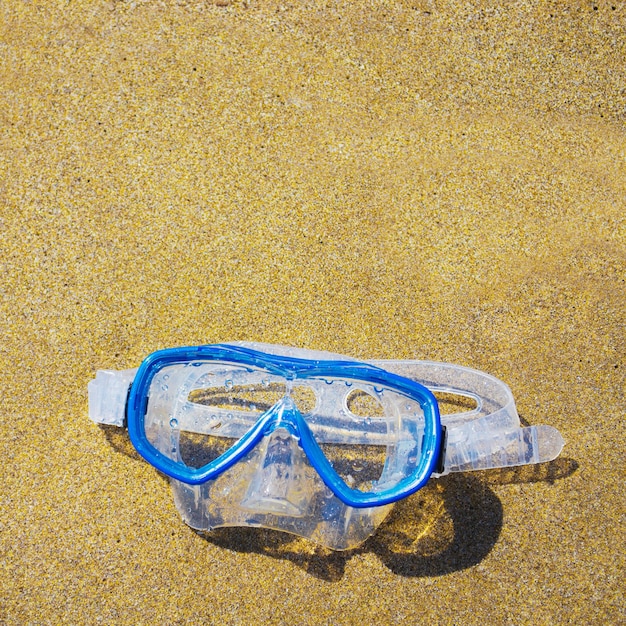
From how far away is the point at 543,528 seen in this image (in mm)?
2324

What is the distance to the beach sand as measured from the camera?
2295mm

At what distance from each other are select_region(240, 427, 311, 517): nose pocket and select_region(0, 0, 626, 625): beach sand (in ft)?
0.36

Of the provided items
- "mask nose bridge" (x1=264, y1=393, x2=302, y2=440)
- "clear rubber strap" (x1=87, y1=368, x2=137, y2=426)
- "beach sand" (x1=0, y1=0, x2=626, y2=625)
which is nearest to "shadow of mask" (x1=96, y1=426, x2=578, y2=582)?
"beach sand" (x1=0, y1=0, x2=626, y2=625)

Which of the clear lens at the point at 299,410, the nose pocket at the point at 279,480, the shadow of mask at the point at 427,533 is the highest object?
the clear lens at the point at 299,410

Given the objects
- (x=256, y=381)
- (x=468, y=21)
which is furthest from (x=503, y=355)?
(x=468, y=21)

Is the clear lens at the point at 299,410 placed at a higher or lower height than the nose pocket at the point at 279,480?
higher

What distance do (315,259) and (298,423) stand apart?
572 millimetres

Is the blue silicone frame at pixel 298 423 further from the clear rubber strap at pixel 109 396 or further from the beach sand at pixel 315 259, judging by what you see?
the beach sand at pixel 315 259

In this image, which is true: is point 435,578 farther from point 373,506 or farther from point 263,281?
Answer: point 263,281

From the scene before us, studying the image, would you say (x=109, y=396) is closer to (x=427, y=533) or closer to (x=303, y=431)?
(x=303, y=431)

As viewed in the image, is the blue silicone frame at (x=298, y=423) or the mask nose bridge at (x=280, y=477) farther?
the mask nose bridge at (x=280, y=477)

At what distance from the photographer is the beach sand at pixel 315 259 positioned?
Answer: 2295 mm

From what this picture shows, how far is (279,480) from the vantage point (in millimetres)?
2287

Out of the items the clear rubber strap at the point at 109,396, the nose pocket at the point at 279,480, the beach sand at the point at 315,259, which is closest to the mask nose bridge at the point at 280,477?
the nose pocket at the point at 279,480
